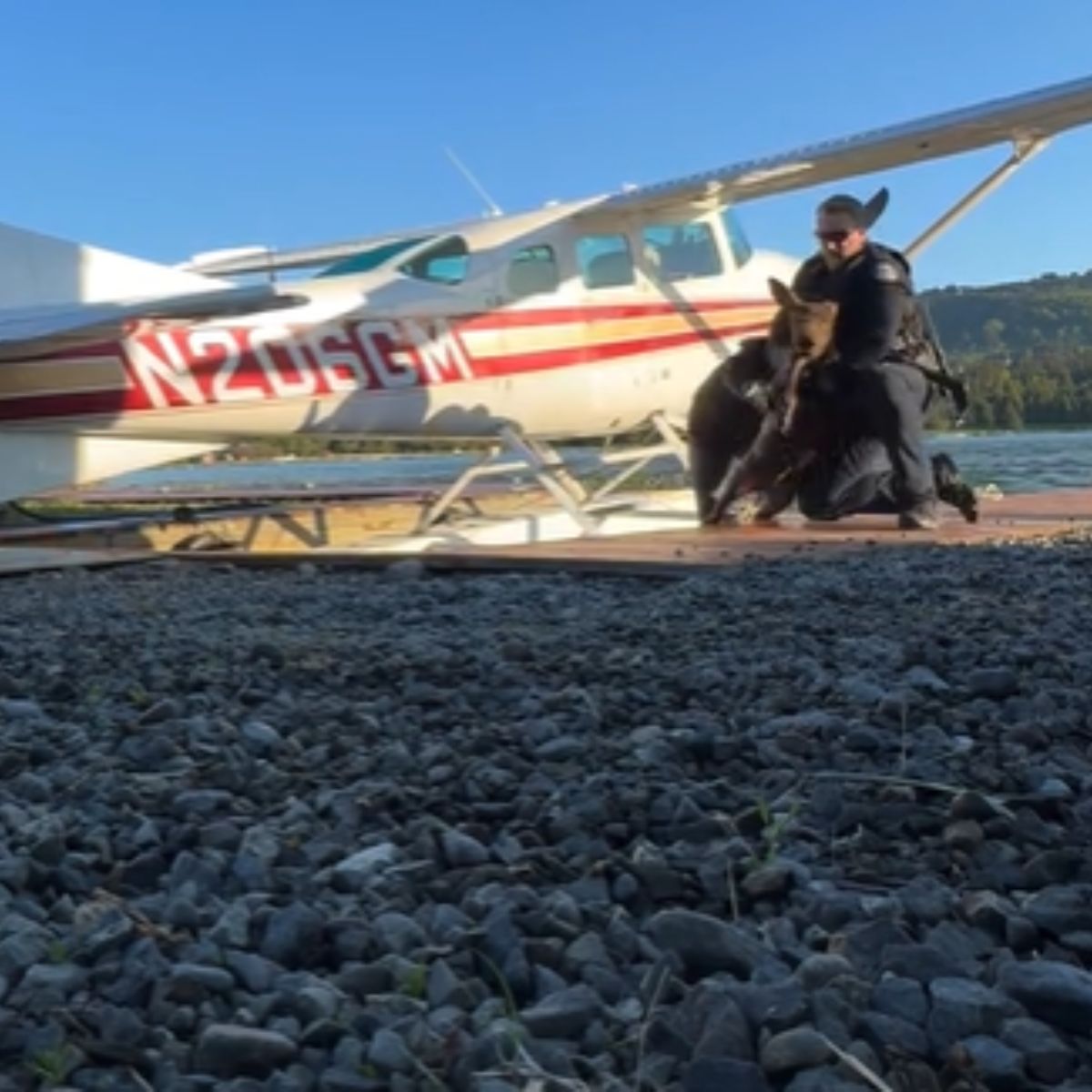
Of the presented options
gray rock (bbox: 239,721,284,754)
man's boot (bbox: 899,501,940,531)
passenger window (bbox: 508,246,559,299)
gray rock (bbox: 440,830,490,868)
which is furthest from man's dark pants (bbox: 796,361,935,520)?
gray rock (bbox: 440,830,490,868)

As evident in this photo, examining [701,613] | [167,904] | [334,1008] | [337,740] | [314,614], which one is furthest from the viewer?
[314,614]

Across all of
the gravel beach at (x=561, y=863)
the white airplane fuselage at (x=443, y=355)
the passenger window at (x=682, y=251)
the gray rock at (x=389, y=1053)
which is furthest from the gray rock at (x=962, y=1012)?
the passenger window at (x=682, y=251)

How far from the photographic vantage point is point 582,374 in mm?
9672

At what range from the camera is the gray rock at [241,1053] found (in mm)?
1200

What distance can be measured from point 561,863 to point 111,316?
6.06 meters

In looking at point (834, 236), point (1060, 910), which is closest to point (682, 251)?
point (834, 236)

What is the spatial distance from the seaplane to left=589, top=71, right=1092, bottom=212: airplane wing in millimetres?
18

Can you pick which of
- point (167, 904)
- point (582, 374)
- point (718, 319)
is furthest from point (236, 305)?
point (167, 904)

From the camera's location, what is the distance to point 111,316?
721 cm

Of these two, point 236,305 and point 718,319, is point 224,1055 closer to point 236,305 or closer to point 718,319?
point 236,305

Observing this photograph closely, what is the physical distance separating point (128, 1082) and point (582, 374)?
8650 millimetres

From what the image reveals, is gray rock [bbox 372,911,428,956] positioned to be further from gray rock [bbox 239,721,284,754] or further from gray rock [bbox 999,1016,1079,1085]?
gray rock [bbox 239,721,284,754]

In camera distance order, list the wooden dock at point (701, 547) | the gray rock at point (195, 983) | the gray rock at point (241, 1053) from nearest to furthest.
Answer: the gray rock at point (241, 1053)
the gray rock at point (195, 983)
the wooden dock at point (701, 547)

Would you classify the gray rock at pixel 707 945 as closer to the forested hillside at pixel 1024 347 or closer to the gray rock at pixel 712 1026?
the gray rock at pixel 712 1026
